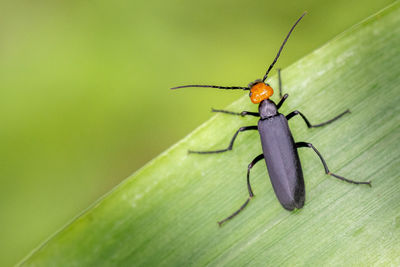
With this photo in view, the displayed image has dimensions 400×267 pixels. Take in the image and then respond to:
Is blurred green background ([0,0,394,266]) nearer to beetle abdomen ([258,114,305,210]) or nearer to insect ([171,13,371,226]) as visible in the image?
insect ([171,13,371,226])

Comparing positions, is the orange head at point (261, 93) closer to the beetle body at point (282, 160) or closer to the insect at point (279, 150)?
the insect at point (279, 150)

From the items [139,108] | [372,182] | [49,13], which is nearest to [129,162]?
[139,108]

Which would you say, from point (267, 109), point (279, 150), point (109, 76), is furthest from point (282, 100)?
point (109, 76)

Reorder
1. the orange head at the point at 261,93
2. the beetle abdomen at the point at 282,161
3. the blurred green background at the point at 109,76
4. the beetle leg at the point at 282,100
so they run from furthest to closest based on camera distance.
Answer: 1. the blurred green background at the point at 109,76
2. the orange head at the point at 261,93
3. the beetle leg at the point at 282,100
4. the beetle abdomen at the point at 282,161

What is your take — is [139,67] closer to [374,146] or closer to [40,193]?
[40,193]

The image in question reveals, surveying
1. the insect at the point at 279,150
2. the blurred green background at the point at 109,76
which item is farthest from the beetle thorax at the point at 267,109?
the blurred green background at the point at 109,76


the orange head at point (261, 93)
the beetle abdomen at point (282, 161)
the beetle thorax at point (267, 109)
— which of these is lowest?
the beetle abdomen at point (282, 161)

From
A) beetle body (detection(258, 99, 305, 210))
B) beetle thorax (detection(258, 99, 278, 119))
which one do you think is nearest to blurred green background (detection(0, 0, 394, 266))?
beetle thorax (detection(258, 99, 278, 119))
